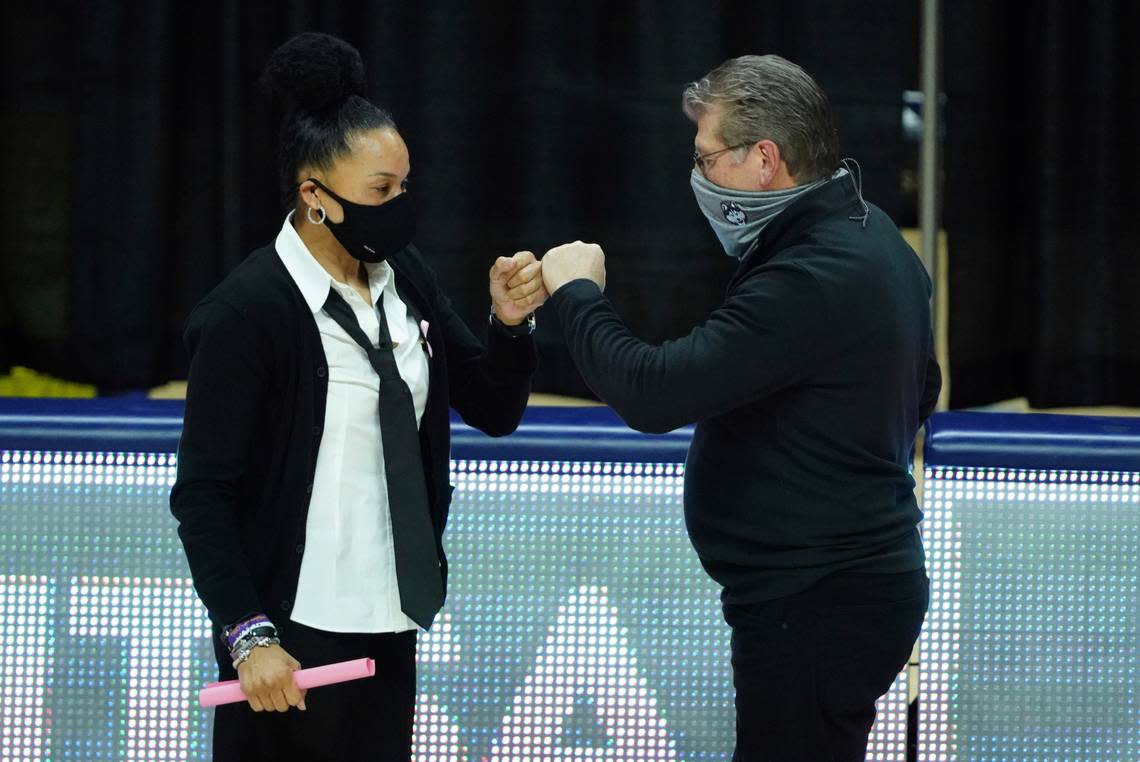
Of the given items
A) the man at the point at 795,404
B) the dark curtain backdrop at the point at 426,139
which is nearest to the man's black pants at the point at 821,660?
the man at the point at 795,404

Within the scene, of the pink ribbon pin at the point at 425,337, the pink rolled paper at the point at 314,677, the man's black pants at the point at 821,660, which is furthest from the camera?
the pink ribbon pin at the point at 425,337

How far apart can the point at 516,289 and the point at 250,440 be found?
16.6 inches

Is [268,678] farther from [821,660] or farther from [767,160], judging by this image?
[767,160]

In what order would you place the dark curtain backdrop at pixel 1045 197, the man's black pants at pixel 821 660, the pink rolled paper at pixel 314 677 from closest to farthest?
the pink rolled paper at pixel 314 677 < the man's black pants at pixel 821 660 < the dark curtain backdrop at pixel 1045 197

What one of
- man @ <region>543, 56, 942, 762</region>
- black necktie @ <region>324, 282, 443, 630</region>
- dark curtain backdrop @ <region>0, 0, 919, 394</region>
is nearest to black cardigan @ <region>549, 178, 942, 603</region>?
man @ <region>543, 56, 942, 762</region>

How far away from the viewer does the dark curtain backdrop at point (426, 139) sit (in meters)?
4.34

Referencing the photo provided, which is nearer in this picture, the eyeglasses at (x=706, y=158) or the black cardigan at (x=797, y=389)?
the black cardigan at (x=797, y=389)

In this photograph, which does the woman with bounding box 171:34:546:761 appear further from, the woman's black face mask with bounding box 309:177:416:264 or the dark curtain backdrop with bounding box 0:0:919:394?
Result: the dark curtain backdrop with bounding box 0:0:919:394

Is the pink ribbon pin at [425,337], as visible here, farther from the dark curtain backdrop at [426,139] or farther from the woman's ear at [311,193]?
the dark curtain backdrop at [426,139]

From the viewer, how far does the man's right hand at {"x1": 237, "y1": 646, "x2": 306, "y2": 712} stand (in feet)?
5.30

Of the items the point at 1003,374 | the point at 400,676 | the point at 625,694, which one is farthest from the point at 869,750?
the point at 1003,374

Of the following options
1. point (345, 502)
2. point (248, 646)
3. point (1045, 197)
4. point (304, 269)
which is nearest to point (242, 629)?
point (248, 646)

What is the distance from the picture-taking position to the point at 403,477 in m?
1.72

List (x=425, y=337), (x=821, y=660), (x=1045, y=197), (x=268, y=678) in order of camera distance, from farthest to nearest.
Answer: (x=1045, y=197)
(x=425, y=337)
(x=821, y=660)
(x=268, y=678)
